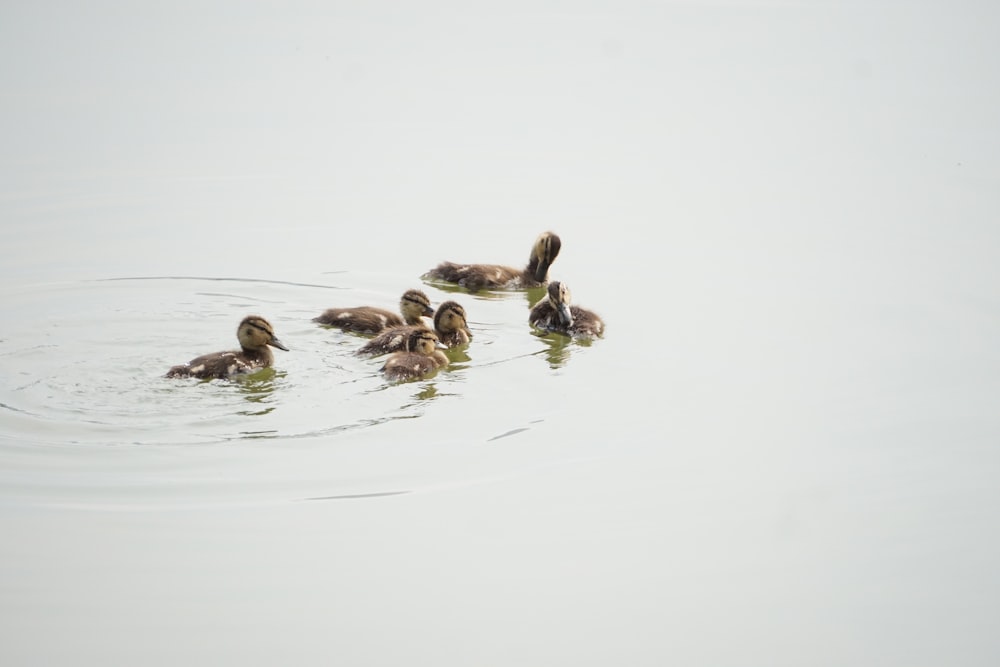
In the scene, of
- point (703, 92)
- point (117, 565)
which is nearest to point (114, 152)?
point (703, 92)

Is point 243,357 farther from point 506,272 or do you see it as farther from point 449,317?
point 506,272

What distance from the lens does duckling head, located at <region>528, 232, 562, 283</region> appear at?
31.5 ft

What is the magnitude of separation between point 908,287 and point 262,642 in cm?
578

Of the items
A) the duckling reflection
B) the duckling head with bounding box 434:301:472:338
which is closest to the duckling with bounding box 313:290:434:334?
the duckling head with bounding box 434:301:472:338

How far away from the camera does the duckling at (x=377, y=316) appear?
8344 millimetres

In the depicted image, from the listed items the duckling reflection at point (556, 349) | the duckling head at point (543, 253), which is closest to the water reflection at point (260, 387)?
the duckling reflection at point (556, 349)

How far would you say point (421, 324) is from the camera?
8.54 meters

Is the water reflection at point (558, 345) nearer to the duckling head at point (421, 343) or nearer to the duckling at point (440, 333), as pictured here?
the duckling at point (440, 333)

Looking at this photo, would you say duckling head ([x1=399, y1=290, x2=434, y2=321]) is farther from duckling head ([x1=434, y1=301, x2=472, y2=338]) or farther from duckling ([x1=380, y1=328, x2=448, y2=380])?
duckling ([x1=380, y1=328, x2=448, y2=380])

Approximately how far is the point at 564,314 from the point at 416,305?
0.89m

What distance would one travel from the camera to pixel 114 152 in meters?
11.9

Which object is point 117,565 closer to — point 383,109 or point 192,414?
point 192,414

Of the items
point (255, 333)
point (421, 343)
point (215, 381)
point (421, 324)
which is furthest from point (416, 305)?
point (215, 381)

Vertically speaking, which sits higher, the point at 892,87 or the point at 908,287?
the point at 892,87
